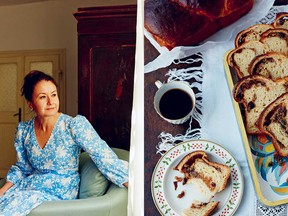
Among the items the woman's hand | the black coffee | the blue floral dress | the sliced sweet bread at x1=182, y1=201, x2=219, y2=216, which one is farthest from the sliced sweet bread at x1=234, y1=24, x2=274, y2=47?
the woman's hand

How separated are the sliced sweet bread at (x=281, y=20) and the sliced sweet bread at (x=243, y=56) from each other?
0.04 meters

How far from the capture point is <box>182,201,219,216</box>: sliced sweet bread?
52 cm

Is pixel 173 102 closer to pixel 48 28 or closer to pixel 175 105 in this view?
pixel 175 105

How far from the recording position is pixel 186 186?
526 mm

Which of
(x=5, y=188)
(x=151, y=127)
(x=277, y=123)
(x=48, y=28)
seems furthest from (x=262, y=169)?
(x=48, y=28)

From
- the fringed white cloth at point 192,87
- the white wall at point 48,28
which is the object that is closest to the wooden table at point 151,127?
the fringed white cloth at point 192,87

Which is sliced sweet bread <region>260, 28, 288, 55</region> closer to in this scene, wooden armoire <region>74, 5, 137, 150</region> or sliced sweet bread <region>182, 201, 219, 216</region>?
sliced sweet bread <region>182, 201, 219, 216</region>

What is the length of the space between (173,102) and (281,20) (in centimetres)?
20

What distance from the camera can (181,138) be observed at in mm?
536

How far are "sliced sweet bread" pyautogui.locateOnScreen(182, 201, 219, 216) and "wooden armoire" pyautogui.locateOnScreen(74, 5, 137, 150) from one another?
1.34 meters

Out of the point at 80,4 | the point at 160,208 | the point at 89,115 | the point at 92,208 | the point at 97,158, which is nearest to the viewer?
the point at 160,208

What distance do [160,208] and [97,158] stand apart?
1003 millimetres

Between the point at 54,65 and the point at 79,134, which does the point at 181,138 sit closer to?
the point at 79,134

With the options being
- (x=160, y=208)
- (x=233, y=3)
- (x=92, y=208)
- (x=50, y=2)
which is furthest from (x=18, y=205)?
(x=50, y=2)
